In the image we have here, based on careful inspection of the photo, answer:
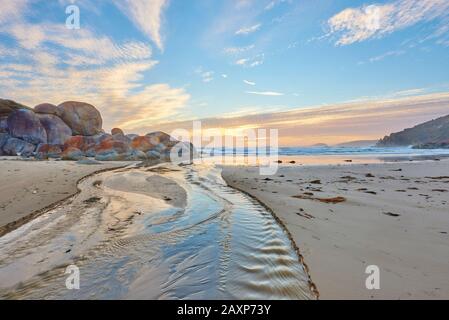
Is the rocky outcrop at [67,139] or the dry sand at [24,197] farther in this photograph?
the rocky outcrop at [67,139]

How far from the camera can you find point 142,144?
38.2 metres

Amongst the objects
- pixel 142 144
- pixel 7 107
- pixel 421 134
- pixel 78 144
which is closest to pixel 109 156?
pixel 142 144

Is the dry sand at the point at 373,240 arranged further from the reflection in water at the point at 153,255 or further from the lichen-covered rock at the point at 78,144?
the lichen-covered rock at the point at 78,144

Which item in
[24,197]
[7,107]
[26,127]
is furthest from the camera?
[7,107]

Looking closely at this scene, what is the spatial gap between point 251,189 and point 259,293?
6.92 m

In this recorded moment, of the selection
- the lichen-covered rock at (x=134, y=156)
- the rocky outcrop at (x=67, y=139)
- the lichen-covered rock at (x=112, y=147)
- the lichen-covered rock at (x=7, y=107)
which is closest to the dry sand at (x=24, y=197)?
the lichen-covered rock at (x=134, y=156)

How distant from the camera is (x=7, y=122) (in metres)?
37.8

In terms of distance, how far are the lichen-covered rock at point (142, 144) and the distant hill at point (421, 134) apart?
91.5m

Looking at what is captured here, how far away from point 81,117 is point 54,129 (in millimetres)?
8127

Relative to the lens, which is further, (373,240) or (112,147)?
(112,147)

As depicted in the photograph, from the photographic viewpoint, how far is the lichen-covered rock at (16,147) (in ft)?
115

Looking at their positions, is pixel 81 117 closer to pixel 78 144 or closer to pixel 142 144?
pixel 78 144
